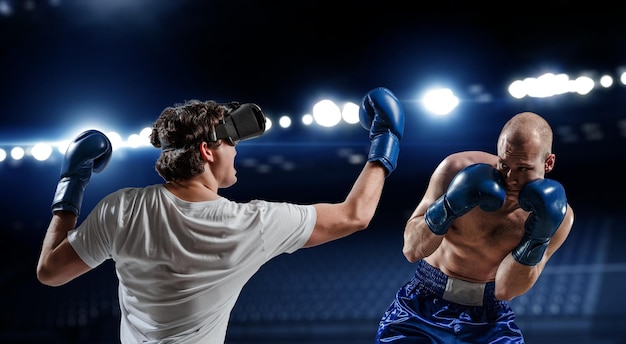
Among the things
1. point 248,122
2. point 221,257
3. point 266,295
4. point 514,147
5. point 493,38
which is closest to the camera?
point 221,257

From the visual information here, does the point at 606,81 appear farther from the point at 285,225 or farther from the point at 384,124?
the point at 285,225

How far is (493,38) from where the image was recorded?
22.3 feet

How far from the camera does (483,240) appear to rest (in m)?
2.46

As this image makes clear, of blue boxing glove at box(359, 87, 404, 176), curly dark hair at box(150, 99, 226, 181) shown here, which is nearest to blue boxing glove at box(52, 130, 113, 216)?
curly dark hair at box(150, 99, 226, 181)

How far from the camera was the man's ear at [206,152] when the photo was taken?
166cm

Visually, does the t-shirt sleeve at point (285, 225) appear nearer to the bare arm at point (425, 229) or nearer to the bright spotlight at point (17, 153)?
the bare arm at point (425, 229)

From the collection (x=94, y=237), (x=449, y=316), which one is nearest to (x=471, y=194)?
(x=449, y=316)

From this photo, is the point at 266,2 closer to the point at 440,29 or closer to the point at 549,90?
the point at 440,29

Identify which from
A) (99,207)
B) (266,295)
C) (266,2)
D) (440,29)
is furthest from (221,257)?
(266,295)

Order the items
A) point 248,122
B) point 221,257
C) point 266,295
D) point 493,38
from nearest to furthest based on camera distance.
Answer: point 221,257 → point 248,122 → point 493,38 → point 266,295

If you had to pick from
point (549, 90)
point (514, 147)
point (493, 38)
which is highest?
point (493, 38)

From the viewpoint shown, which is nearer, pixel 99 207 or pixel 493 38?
pixel 99 207

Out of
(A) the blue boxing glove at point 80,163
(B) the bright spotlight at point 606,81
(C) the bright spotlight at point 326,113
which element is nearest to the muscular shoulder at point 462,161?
(A) the blue boxing glove at point 80,163

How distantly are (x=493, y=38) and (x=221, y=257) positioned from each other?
5.92m
